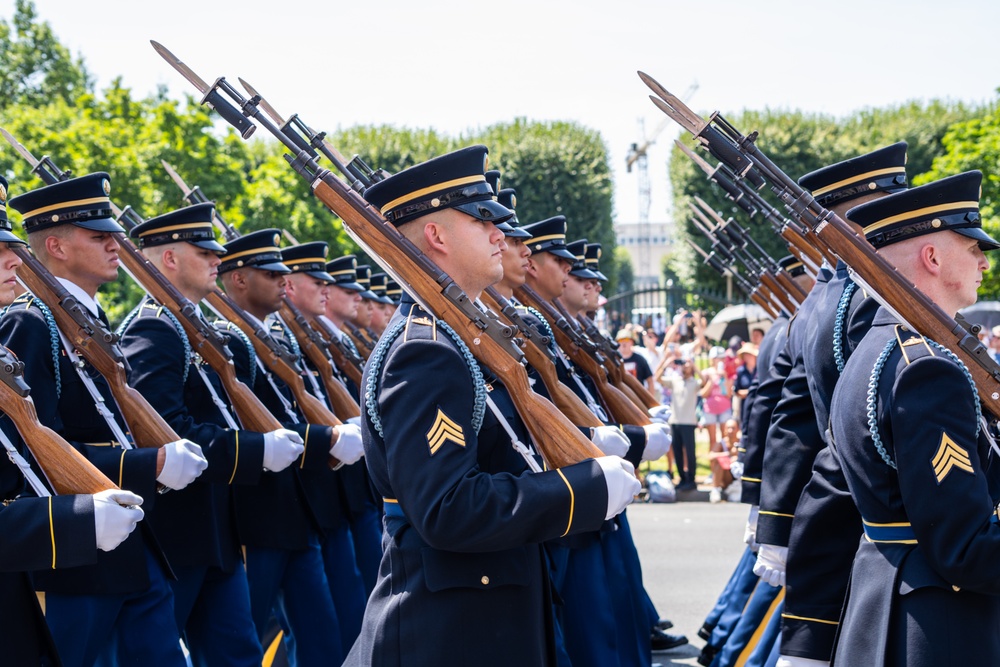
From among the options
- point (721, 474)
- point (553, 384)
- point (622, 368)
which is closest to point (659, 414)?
point (622, 368)

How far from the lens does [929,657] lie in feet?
9.61

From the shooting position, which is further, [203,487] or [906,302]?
[203,487]

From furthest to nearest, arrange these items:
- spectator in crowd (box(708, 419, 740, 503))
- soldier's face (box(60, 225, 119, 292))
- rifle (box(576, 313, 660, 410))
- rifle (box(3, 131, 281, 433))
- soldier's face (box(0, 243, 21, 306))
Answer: spectator in crowd (box(708, 419, 740, 503))
rifle (box(576, 313, 660, 410))
rifle (box(3, 131, 281, 433))
soldier's face (box(60, 225, 119, 292))
soldier's face (box(0, 243, 21, 306))

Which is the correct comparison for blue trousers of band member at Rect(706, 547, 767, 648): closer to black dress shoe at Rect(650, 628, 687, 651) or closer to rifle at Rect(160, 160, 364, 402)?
black dress shoe at Rect(650, 628, 687, 651)

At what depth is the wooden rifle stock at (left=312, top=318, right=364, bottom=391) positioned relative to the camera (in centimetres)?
696

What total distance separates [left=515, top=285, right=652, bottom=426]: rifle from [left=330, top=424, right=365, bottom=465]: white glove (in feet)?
3.73

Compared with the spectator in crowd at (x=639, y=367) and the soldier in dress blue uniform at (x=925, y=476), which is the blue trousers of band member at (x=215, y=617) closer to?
the soldier in dress blue uniform at (x=925, y=476)

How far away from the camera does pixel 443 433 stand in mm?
2686

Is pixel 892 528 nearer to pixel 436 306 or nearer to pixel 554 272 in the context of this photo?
pixel 436 306

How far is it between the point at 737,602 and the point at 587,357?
1527mm

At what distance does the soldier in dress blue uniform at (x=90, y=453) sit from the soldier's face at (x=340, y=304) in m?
3.30

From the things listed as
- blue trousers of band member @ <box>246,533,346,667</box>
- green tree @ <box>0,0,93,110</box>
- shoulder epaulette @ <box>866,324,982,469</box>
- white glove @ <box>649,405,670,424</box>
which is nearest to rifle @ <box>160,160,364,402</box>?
blue trousers of band member @ <box>246,533,346,667</box>

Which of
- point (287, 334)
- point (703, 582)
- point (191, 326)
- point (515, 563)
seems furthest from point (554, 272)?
point (515, 563)

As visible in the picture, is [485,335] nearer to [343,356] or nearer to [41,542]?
[41,542]
